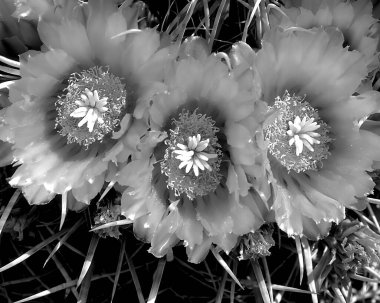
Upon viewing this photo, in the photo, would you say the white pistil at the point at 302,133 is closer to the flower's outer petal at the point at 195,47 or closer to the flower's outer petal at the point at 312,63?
the flower's outer petal at the point at 312,63

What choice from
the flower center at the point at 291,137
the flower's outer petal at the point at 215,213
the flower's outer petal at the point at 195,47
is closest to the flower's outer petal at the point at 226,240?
the flower's outer petal at the point at 215,213

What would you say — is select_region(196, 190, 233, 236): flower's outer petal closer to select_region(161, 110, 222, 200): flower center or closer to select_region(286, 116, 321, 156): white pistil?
select_region(161, 110, 222, 200): flower center

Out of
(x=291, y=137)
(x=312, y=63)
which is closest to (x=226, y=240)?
(x=291, y=137)

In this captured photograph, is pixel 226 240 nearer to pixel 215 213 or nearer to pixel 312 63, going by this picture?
pixel 215 213

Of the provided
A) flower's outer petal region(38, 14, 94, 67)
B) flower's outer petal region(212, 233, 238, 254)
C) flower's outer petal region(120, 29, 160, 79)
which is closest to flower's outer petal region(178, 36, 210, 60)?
flower's outer petal region(120, 29, 160, 79)

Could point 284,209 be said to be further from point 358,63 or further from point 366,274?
point 366,274
